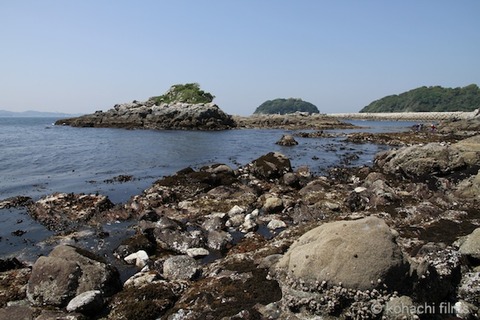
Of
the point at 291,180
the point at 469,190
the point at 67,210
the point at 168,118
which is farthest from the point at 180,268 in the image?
the point at 168,118

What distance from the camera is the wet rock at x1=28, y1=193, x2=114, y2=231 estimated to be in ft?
47.5

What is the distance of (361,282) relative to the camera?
21.6 ft

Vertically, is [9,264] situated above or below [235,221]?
below

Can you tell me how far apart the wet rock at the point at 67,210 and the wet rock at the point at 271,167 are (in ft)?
32.0

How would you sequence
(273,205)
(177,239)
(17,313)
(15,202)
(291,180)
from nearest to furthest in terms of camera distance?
(17,313), (177,239), (273,205), (15,202), (291,180)

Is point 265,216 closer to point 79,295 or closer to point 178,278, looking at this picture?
point 178,278

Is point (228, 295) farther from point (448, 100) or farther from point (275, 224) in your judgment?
point (448, 100)

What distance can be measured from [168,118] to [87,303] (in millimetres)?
69992

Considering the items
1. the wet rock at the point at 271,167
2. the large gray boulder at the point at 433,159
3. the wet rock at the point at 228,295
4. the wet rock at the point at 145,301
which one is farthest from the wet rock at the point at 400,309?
the large gray boulder at the point at 433,159

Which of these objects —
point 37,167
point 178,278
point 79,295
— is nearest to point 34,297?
point 79,295

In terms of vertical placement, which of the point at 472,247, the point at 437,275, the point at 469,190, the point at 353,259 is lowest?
the point at 437,275

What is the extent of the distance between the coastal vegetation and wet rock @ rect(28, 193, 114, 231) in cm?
8258

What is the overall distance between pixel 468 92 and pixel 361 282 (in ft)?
735

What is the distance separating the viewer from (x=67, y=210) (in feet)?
51.4
